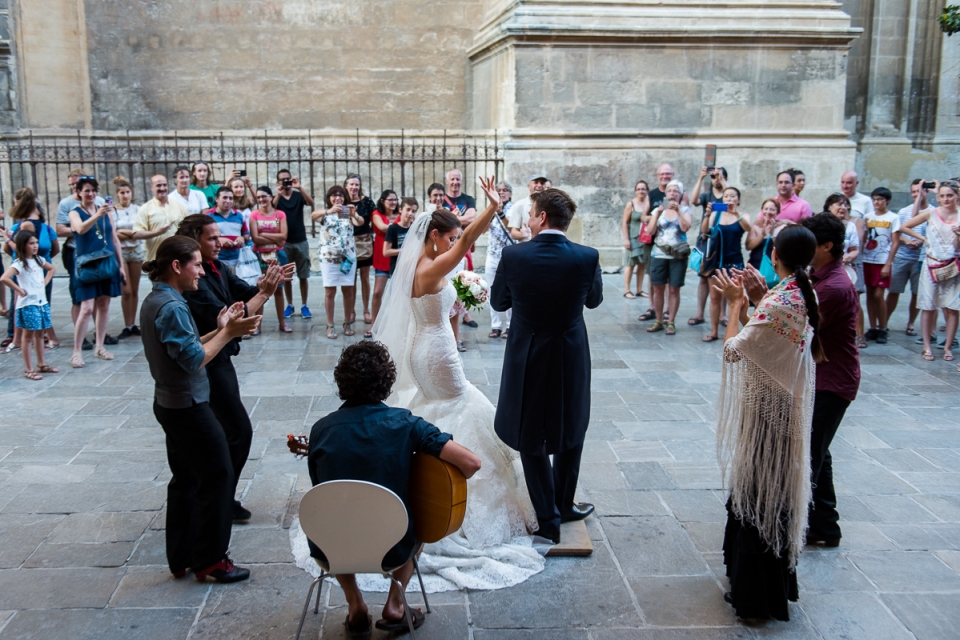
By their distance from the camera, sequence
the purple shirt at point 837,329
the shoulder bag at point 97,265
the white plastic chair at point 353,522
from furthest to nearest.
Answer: the shoulder bag at point 97,265, the purple shirt at point 837,329, the white plastic chair at point 353,522

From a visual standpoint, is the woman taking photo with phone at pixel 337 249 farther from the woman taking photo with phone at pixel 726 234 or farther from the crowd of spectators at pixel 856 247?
the woman taking photo with phone at pixel 726 234

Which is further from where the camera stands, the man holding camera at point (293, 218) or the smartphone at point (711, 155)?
the smartphone at point (711, 155)

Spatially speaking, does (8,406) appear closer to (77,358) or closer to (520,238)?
(77,358)

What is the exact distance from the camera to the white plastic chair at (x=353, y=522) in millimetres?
3164

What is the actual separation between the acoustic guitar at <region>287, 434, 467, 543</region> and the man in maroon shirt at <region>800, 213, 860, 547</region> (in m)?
1.88

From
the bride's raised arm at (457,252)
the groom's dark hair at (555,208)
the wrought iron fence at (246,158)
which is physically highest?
the wrought iron fence at (246,158)

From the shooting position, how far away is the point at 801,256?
150 inches

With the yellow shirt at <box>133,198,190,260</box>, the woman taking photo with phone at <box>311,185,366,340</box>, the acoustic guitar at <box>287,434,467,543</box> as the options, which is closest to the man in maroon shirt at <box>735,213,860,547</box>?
the acoustic guitar at <box>287,434,467,543</box>

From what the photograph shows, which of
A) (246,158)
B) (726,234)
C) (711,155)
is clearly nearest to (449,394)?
(726,234)

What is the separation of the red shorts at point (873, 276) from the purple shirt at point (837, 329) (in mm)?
A: 5342

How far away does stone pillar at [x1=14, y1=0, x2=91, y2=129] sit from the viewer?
13.5 meters

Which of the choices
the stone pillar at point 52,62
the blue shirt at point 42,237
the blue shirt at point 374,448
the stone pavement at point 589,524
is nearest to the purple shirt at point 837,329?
the stone pavement at point 589,524

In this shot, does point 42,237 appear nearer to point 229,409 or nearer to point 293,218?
point 293,218

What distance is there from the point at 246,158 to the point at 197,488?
1083cm
